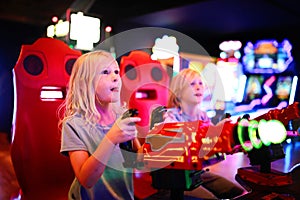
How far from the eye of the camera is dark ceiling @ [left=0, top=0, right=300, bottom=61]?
4450mm

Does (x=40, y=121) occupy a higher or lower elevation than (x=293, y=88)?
lower

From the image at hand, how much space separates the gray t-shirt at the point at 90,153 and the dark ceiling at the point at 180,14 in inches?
141

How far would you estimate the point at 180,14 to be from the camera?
495cm

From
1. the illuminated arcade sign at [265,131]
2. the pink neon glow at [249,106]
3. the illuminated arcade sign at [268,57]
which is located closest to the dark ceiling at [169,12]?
the illuminated arcade sign at [268,57]

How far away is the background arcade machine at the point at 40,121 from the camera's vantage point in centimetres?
121

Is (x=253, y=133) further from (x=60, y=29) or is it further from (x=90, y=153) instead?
(x=60, y=29)

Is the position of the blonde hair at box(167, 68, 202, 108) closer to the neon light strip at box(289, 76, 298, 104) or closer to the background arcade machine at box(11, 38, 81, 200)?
the background arcade machine at box(11, 38, 81, 200)

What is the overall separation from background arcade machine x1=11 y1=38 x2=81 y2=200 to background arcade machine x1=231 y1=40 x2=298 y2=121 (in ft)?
11.4

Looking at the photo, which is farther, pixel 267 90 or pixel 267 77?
pixel 267 77

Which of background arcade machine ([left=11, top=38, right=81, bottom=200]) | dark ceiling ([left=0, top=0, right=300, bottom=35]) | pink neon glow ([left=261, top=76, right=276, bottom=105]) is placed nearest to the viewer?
background arcade machine ([left=11, top=38, right=81, bottom=200])

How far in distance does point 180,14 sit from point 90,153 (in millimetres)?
4444

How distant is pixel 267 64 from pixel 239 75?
18.3 inches

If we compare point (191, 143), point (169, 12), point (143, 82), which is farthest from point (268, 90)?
point (191, 143)

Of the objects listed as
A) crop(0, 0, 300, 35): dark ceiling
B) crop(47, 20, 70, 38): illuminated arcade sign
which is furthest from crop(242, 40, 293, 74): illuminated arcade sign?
crop(47, 20, 70, 38): illuminated arcade sign
